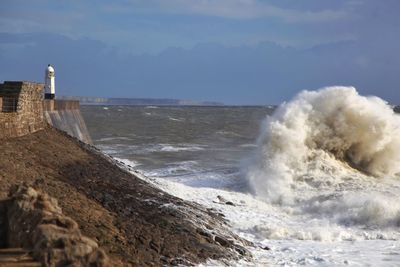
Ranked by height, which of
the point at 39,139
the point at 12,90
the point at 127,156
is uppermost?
the point at 12,90

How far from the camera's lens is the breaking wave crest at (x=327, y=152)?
12.2m

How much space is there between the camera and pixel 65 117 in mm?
17828

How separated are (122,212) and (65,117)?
11.3 metres

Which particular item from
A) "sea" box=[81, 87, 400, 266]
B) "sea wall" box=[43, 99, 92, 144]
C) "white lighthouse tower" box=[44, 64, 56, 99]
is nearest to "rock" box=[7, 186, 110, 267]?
"sea" box=[81, 87, 400, 266]

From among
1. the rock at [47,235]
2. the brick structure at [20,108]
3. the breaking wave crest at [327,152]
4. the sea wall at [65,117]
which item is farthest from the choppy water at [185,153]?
the rock at [47,235]

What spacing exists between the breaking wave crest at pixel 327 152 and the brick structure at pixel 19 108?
501 centimetres

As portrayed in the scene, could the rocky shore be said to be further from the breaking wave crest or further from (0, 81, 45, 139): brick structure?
the breaking wave crest

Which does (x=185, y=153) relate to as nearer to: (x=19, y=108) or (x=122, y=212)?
(x=19, y=108)

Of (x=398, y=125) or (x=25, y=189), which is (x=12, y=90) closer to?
(x=25, y=189)

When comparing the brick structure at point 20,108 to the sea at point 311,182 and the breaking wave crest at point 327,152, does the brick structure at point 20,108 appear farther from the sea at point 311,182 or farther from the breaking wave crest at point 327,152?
the breaking wave crest at point 327,152

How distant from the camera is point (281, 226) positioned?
9188 millimetres

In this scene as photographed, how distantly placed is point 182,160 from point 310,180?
21.9 ft

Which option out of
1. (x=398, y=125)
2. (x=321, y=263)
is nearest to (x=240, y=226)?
(x=321, y=263)

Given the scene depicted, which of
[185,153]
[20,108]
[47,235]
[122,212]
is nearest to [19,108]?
[20,108]
